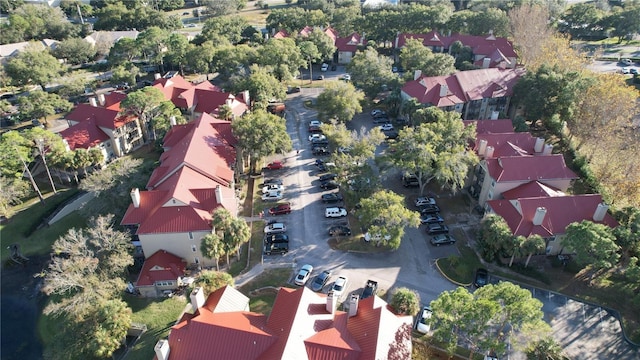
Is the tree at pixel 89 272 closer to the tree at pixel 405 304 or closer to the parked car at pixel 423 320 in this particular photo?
the tree at pixel 405 304

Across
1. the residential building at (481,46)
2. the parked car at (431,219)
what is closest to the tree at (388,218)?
the parked car at (431,219)

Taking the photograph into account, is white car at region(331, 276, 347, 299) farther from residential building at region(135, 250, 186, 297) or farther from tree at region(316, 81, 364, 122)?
tree at region(316, 81, 364, 122)

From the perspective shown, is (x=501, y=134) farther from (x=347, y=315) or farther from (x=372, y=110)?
(x=347, y=315)

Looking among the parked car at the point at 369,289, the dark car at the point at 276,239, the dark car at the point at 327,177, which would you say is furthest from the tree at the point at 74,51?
the parked car at the point at 369,289

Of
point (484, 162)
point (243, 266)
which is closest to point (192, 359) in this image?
point (243, 266)

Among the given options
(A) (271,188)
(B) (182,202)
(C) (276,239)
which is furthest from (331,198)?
(B) (182,202)

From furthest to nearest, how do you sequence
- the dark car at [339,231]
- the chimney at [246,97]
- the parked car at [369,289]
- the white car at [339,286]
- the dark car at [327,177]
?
the chimney at [246,97] < the dark car at [327,177] < the dark car at [339,231] < the white car at [339,286] < the parked car at [369,289]

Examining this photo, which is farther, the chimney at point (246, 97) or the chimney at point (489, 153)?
the chimney at point (246, 97)

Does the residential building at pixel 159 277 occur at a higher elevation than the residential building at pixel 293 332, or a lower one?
lower

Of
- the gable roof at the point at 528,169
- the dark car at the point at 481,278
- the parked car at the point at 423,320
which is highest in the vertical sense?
the gable roof at the point at 528,169

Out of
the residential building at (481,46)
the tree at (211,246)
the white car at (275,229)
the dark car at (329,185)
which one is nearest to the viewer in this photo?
the tree at (211,246)
